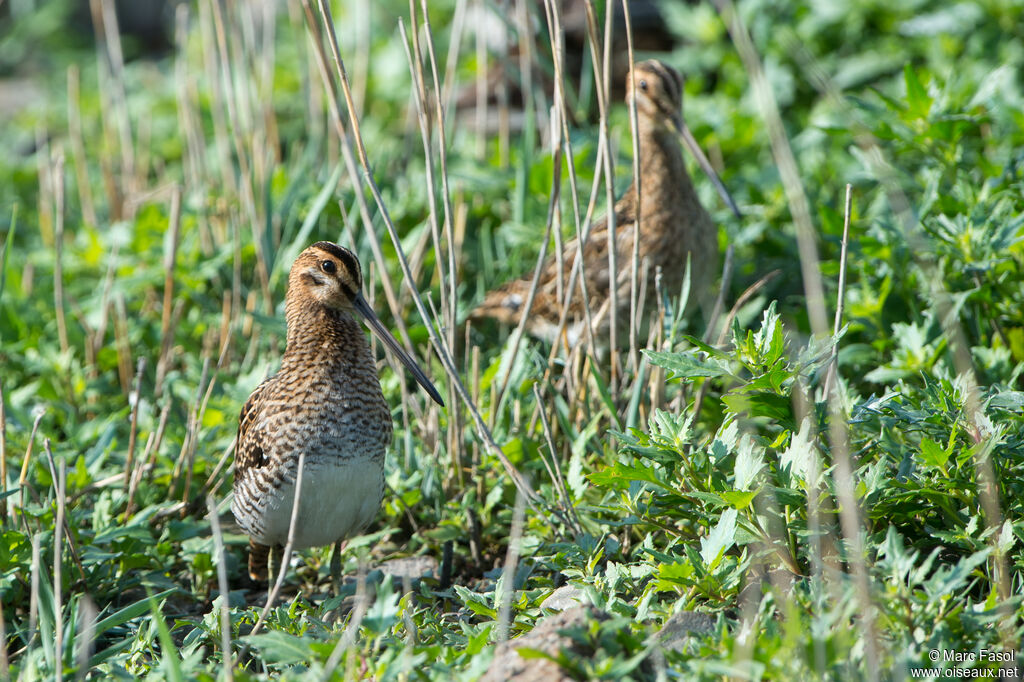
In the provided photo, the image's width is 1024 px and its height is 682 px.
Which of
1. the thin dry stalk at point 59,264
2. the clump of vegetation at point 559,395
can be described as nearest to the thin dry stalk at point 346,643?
the clump of vegetation at point 559,395

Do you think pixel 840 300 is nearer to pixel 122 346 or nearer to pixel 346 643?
pixel 346 643

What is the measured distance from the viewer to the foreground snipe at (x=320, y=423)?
3105 mm

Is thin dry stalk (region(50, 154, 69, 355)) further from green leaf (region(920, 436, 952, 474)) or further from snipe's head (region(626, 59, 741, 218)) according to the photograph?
green leaf (region(920, 436, 952, 474))

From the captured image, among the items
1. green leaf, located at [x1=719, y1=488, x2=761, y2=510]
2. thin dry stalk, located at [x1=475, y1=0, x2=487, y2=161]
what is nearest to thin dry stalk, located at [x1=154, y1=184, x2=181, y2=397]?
Result: thin dry stalk, located at [x1=475, y1=0, x2=487, y2=161]

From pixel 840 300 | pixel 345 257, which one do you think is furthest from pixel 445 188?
pixel 840 300

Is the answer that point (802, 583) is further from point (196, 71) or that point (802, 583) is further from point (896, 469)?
point (196, 71)

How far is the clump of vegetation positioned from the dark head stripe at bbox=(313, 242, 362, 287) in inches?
6.5

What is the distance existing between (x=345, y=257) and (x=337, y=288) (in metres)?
0.10

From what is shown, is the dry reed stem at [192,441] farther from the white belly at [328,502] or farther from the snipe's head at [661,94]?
the snipe's head at [661,94]

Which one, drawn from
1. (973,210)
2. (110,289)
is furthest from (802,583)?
(110,289)

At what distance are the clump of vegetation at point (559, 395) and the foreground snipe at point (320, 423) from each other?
0.22 metres

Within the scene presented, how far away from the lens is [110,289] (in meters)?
4.32

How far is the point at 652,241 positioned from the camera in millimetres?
4414

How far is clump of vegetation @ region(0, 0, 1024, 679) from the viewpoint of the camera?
2.55 meters
